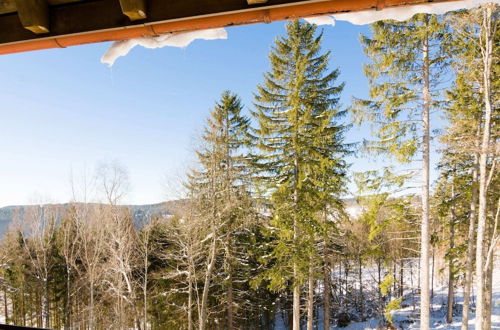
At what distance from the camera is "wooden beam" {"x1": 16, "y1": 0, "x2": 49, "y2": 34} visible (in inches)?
53.4

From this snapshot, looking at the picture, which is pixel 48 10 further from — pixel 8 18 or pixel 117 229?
pixel 117 229

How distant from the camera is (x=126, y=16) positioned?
137 centimetres

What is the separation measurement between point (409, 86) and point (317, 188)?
431 centimetres

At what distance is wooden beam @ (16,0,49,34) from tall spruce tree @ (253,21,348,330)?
8.72 meters

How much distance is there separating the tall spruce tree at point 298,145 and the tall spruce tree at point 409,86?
2024 millimetres

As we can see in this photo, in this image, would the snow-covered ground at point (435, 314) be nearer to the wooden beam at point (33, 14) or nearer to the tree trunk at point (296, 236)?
the tree trunk at point (296, 236)

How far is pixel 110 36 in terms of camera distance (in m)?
1.42

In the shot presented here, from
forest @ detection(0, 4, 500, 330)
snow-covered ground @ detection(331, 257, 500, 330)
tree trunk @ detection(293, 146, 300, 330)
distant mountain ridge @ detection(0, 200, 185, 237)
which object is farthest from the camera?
snow-covered ground @ detection(331, 257, 500, 330)

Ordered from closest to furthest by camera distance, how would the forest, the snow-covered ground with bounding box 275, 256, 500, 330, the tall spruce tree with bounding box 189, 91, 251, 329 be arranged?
the forest, the tall spruce tree with bounding box 189, 91, 251, 329, the snow-covered ground with bounding box 275, 256, 500, 330

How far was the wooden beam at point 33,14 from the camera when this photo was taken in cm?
136

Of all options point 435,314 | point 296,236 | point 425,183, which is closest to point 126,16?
point 425,183

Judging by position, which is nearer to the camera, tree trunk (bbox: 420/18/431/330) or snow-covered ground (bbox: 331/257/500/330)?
tree trunk (bbox: 420/18/431/330)

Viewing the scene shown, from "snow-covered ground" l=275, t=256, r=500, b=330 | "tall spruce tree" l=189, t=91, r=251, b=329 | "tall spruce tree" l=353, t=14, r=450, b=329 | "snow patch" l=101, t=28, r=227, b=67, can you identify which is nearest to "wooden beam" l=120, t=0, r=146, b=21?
"snow patch" l=101, t=28, r=227, b=67

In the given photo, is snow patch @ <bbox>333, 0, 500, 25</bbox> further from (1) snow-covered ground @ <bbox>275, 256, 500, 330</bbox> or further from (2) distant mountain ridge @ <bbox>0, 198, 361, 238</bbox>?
(1) snow-covered ground @ <bbox>275, 256, 500, 330</bbox>
